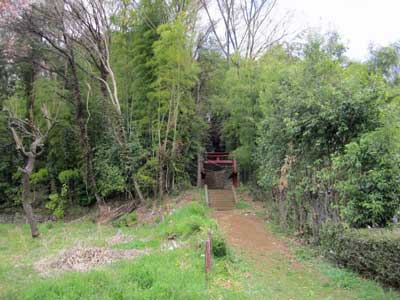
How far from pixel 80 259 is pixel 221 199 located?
738 cm

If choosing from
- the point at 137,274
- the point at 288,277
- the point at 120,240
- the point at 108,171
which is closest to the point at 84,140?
the point at 108,171

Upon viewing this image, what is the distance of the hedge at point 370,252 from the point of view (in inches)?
168

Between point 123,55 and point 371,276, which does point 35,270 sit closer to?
point 371,276

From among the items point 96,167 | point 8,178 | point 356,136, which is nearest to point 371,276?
point 356,136

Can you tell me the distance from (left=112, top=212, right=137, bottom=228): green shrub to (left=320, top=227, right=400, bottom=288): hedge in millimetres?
7577

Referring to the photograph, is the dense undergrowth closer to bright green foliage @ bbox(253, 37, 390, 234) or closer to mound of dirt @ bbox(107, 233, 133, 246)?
mound of dirt @ bbox(107, 233, 133, 246)

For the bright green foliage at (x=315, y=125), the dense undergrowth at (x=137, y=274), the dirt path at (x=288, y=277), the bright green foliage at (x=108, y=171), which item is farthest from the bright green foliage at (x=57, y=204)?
the bright green foliage at (x=315, y=125)

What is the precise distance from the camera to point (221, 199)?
12.6m

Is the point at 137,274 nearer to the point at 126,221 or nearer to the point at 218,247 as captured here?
the point at 218,247

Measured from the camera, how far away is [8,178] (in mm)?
15859

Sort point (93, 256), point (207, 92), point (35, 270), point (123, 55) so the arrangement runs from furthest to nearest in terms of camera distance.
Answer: point (207, 92) < point (123, 55) < point (93, 256) < point (35, 270)

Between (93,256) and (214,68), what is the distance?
12.4 meters

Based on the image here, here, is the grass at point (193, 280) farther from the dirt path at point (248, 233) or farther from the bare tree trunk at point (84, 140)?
the bare tree trunk at point (84, 140)

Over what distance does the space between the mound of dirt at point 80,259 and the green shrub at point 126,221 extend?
15.9ft
